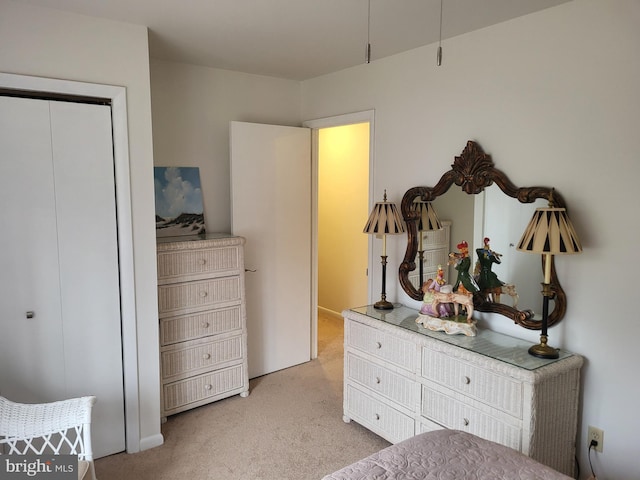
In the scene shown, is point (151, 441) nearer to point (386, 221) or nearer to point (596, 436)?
point (386, 221)

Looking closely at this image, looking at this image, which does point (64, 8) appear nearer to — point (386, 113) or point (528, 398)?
point (386, 113)

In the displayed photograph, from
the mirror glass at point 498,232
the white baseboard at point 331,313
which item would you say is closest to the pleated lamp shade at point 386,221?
the mirror glass at point 498,232

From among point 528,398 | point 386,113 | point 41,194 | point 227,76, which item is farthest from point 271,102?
point 528,398

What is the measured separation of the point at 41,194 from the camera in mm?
2432

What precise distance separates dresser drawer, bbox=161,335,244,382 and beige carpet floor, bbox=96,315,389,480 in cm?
31

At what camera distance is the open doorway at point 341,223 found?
4992 mm

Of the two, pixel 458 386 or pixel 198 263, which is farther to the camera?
pixel 198 263

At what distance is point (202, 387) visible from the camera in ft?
10.8

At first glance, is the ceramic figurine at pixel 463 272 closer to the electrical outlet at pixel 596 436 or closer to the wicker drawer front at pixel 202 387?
the electrical outlet at pixel 596 436

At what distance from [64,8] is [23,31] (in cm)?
24

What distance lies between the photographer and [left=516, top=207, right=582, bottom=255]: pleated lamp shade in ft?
6.89

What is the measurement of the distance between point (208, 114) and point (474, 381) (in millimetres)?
2734

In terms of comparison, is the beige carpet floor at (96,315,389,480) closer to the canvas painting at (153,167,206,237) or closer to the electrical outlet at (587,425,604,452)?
the electrical outlet at (587,425,604,452)

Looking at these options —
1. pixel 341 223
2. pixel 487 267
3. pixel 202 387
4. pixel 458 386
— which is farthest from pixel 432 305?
pixel 341 223
